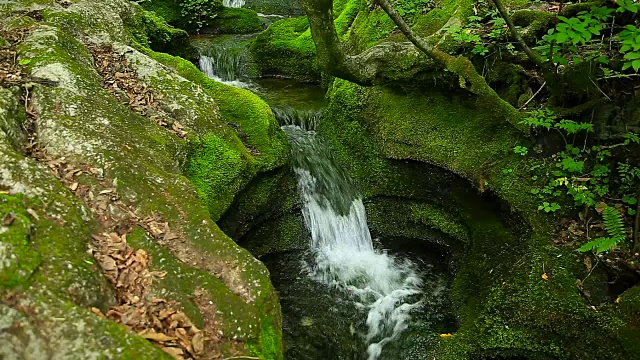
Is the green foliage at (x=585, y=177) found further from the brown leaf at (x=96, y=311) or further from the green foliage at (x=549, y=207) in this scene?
the brown leaf at (x=96, y=311)

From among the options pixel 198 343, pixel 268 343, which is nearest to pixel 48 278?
pixel 198 343

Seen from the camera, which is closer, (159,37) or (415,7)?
(415,7)

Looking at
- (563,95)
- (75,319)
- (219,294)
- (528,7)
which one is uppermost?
(528,7)

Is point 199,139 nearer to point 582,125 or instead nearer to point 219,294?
point 219,294

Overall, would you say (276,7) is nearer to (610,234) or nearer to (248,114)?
(248,114)

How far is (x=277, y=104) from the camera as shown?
9.49m

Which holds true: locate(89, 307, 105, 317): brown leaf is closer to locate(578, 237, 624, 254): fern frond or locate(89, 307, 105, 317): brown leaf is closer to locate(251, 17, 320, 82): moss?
locate(578, 237, 624, 254): fern frond

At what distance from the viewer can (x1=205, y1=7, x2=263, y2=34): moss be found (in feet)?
45.7

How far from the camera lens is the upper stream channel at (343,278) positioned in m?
5.71

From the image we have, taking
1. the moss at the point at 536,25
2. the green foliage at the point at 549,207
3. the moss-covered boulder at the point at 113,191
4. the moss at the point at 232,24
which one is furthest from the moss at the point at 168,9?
the green foliage at the point at 549,207

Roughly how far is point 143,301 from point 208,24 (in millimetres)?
12192

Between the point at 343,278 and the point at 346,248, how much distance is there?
721 millimetres

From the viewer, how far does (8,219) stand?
2914 mm

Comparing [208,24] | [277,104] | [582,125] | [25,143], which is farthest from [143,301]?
[208,24]
